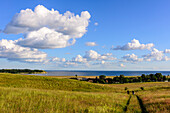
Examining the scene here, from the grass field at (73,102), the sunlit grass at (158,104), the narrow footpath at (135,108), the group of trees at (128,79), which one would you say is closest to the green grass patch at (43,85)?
the grass field at (73,102)

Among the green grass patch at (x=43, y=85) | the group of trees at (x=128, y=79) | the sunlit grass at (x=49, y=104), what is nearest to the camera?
the sunlit grass at (x=49, y=104)

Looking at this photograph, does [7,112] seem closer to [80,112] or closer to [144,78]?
[80,112]

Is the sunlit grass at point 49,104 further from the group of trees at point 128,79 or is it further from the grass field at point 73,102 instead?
the group of trees at point 128,79

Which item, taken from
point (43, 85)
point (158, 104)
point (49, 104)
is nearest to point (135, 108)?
point (158, 104)

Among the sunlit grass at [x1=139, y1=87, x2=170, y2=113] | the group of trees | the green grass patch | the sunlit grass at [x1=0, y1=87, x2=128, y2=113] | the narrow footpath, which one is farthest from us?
the group of trees

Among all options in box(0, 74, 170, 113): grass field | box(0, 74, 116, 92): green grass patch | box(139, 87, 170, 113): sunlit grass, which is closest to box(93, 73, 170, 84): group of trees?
box(0, 74, 116, 92): green grass patch

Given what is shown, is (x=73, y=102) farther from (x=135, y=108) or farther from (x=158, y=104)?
(x=158, y=104)

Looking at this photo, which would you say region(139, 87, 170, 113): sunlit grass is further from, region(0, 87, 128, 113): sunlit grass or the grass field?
region(0, 87, 128, 113): sunlit grass

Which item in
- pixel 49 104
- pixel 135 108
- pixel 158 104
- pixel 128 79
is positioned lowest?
pixel 128 79

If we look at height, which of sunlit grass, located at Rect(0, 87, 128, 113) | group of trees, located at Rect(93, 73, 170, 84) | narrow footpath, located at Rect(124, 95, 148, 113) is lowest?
group of trees, located at Rect(93, 73, 170, 84)

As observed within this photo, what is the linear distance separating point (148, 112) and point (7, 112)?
38.2 feet

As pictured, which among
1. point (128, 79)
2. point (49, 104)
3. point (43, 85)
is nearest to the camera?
point (49, 104)

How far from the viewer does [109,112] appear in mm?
13070

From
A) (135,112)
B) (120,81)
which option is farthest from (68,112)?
(120,81)
